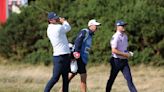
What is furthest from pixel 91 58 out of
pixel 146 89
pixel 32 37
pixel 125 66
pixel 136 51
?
pixel 125 66

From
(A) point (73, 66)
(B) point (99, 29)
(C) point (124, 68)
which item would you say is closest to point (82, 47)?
(A) point (73, 66)

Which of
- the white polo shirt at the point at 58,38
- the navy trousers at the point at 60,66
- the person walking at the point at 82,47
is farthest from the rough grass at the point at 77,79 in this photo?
the white polo shirt at the point at 58,38

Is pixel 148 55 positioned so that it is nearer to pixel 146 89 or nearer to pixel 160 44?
pixel 160 44

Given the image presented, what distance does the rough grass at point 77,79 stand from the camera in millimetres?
15352

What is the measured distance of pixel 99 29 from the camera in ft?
64.8

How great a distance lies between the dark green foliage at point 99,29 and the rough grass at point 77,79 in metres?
0.47

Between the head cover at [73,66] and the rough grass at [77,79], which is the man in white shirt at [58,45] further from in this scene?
the rough grass at [77,79]

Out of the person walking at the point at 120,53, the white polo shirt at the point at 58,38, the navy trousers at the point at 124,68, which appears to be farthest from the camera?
the navy trousers at the point at 124,68

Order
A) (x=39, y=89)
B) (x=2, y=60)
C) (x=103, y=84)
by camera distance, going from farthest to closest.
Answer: (x=2, y=60), (x=103, y=84), (x=39, y=89)

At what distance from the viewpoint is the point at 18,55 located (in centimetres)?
2191

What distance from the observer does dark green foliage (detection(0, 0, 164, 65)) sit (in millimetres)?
18891

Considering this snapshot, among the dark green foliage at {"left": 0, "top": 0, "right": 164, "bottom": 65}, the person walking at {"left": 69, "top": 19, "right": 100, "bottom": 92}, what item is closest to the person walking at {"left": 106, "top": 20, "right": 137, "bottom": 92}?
the person walking at {"left": 69, "top": 19, "right": 100, "bottom": 92}

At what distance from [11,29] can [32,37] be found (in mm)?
894

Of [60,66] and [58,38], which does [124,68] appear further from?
[58,38]
